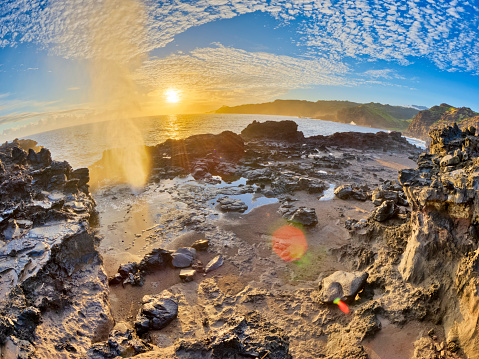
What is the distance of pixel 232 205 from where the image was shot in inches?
789

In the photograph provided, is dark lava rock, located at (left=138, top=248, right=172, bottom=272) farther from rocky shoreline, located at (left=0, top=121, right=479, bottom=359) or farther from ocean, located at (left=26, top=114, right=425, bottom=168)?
ocean, located at (left=26, top=114, right=425, bottom=168)

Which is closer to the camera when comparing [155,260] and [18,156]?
[155,260]

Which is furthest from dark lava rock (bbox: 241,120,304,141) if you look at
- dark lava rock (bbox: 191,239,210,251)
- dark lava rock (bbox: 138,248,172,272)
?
dark lava rock (bbox: 138,248,172,272)

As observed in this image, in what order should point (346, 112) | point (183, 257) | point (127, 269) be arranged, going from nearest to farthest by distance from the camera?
point (127, 269) < point (183, 257) < point (346, 112)

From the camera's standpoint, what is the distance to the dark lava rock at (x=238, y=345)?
5.73 meters

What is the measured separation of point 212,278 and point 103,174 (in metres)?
27.4

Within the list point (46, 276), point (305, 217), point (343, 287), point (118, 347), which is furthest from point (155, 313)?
point (305, 217)

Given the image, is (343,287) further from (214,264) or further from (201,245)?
(201,245)

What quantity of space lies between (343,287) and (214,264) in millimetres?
6526

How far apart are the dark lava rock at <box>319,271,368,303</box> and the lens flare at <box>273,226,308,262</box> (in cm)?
338

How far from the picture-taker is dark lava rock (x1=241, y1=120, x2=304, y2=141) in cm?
5281

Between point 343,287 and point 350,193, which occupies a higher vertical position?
point 350,193

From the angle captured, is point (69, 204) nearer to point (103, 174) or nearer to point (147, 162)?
point (103, 174)

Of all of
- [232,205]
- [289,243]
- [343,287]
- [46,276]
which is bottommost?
[289,243]
